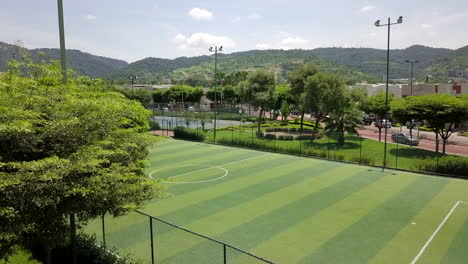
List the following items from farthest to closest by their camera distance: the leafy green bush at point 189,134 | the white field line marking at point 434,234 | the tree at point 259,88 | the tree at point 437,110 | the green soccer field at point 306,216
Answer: the tree at point 259,88
the leafy green bush at point 189,134
the tree at point 437,110
the green soccer field at point 306,216
the white field line marking at point 434,234

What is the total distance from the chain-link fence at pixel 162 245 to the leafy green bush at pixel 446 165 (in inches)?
752

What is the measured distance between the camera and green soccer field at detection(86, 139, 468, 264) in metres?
13.4

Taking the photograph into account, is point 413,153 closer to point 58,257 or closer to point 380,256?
point 380,256

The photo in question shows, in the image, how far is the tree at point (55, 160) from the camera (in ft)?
22.9

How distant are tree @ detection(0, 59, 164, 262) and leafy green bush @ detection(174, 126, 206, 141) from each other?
3263cm

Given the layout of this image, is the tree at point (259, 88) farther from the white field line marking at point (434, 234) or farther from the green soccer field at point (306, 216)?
the white field line marking at point (434, 234)

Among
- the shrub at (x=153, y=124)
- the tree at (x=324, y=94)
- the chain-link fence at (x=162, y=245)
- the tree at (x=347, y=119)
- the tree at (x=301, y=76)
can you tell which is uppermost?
the tree at (x=301, y=76)

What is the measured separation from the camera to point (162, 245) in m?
13.9

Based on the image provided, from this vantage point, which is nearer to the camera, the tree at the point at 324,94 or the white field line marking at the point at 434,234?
the white field line marking at the point at 434,234

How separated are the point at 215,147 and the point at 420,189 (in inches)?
829

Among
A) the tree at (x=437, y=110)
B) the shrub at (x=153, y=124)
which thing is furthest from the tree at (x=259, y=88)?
the tree at (x=437, y=110)

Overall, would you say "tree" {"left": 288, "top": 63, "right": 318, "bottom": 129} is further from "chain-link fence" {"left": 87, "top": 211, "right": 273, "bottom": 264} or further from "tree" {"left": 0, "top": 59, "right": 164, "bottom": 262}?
"tree" {"left": 0, "top": 59, "right": 164, "bottom": 262}

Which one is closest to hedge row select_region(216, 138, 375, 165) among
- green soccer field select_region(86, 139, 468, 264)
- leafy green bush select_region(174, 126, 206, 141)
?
green soccer field select_region(86, 139, 468, 264)

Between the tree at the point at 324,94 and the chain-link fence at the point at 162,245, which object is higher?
the tree at the point at 324,94
